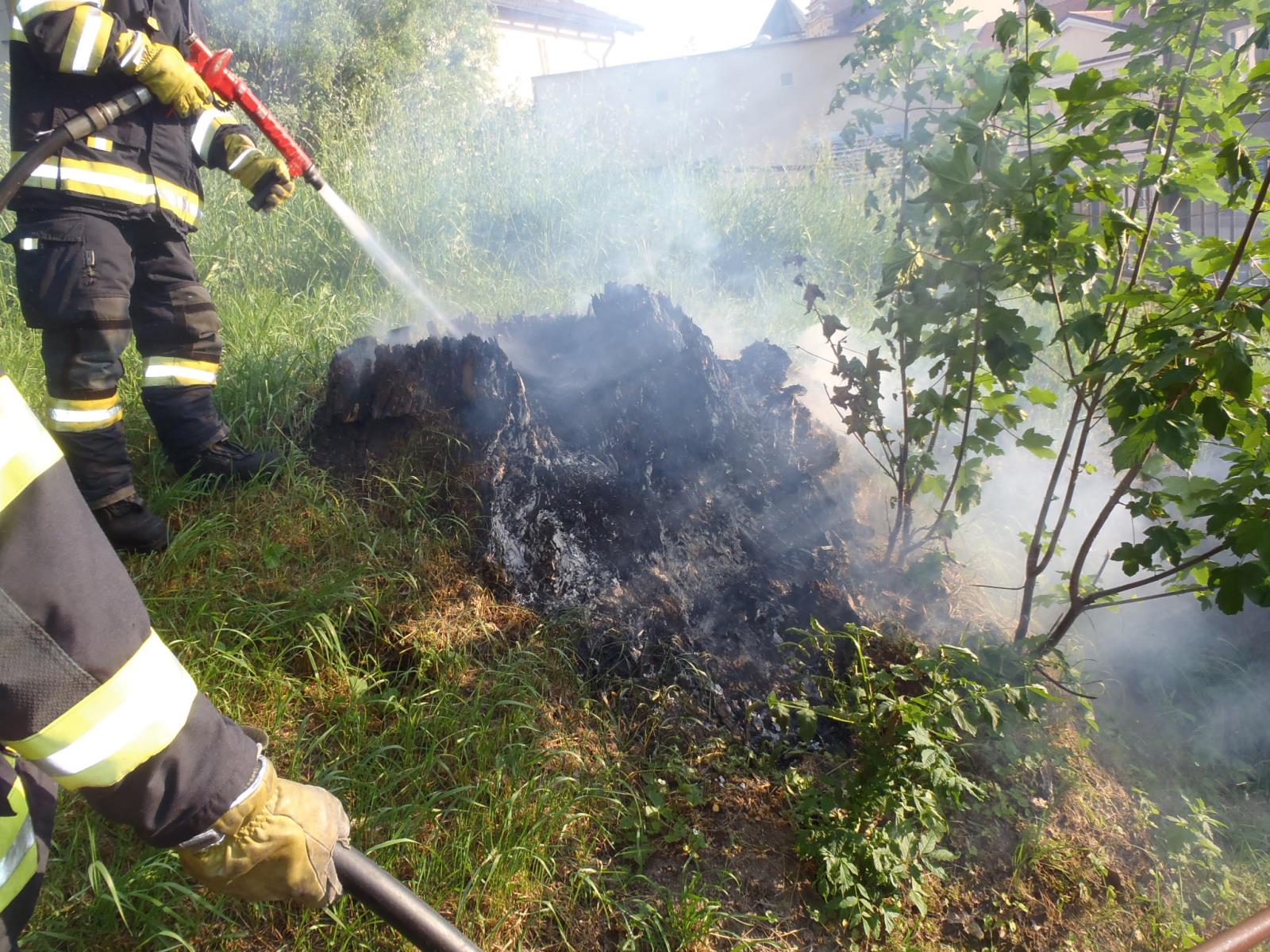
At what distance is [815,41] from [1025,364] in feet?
76.4

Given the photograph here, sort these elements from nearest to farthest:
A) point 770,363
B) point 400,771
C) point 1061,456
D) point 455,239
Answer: point 400,771, point 1061,456, point 770,363, point 455,239

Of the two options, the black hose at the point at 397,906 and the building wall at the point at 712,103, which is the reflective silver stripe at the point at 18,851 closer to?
the black hose at the point at 397,906

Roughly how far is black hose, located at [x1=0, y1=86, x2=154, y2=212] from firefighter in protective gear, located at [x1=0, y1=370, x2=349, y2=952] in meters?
2.14

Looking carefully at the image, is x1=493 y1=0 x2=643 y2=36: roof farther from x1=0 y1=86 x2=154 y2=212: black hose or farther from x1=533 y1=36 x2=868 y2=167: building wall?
x1=0 y1=86 x2=154 y2=212: black hose

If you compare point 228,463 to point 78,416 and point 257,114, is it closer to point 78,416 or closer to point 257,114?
point 78,416

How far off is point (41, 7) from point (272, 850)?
2854 millimetres

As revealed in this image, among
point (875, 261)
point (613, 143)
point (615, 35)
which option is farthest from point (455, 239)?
point (615, 35)

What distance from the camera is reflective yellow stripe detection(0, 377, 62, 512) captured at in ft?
3.05

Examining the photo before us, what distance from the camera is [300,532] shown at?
9.75 feet

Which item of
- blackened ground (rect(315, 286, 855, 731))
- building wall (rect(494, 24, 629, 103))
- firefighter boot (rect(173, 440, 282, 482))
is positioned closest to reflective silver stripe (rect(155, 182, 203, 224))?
blackened ground (rect(315, 286, 855, 731))

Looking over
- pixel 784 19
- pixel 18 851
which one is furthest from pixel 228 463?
pixel 784 19

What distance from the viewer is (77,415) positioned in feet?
9.10

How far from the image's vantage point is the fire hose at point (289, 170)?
1.31 m

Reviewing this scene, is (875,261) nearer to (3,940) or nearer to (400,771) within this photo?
(400,771)
